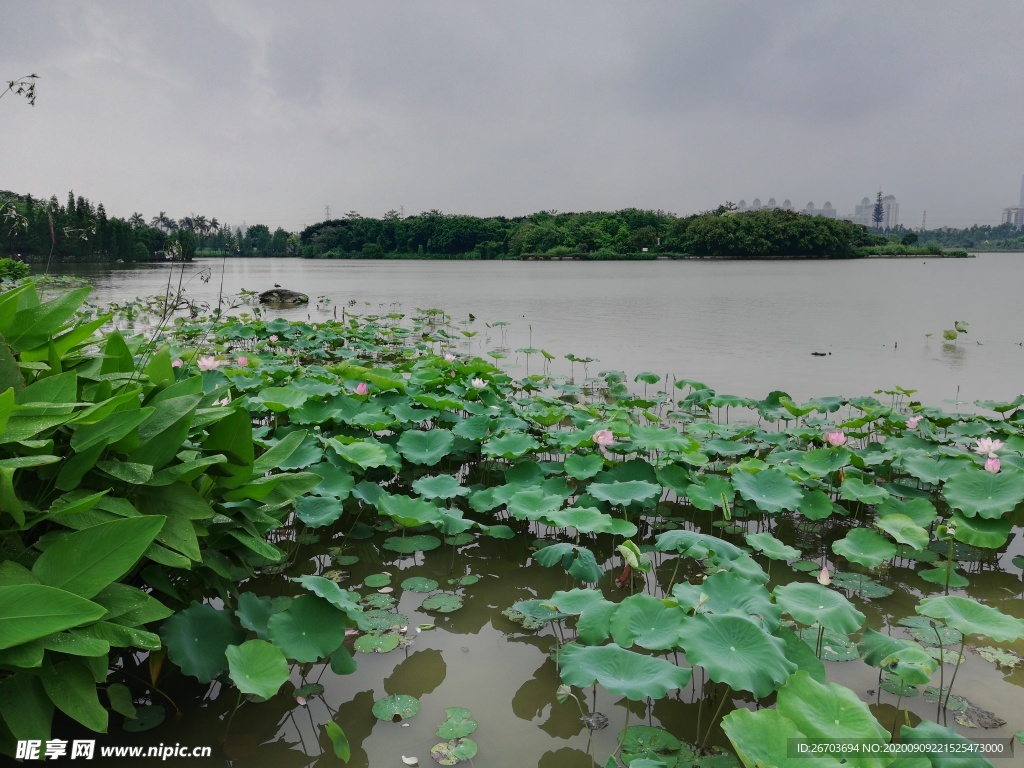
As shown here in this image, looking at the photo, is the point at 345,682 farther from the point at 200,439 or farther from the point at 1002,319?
the point at 1002,319

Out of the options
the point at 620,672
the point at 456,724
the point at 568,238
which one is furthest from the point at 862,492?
the point at 568,238

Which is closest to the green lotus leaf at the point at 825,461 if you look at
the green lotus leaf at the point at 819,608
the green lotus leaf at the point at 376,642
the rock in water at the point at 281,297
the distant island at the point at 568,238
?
the green lotus leaf at the point at 819,608

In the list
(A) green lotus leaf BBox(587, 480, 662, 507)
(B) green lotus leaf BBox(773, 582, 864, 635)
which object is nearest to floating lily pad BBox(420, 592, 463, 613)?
(A) green lotus leaf BBox(587, 480, 662, 507)

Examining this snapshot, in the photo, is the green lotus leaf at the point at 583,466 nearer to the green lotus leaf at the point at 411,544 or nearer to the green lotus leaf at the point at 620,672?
the green lotus leaf at the point at 411,544

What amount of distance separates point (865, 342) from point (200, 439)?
7926 millimetres

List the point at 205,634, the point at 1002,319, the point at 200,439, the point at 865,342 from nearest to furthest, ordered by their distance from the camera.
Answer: the point at 205,634
the point at 200,439
the point at 865,342
the point at 1002,319

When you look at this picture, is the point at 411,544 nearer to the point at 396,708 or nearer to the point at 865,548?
the point at 396,708

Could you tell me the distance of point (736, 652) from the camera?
1.34 meters

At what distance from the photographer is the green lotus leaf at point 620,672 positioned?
4.17 ft

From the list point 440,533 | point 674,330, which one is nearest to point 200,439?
point 440,533

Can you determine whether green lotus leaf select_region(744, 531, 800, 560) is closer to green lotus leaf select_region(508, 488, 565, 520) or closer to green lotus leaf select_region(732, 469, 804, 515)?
green lotus leaf select_region(732, 469, 804, 515)

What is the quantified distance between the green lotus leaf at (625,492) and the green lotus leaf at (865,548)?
24.2 inches

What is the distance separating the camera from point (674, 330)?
344 inches

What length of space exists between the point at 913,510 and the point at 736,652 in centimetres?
142
